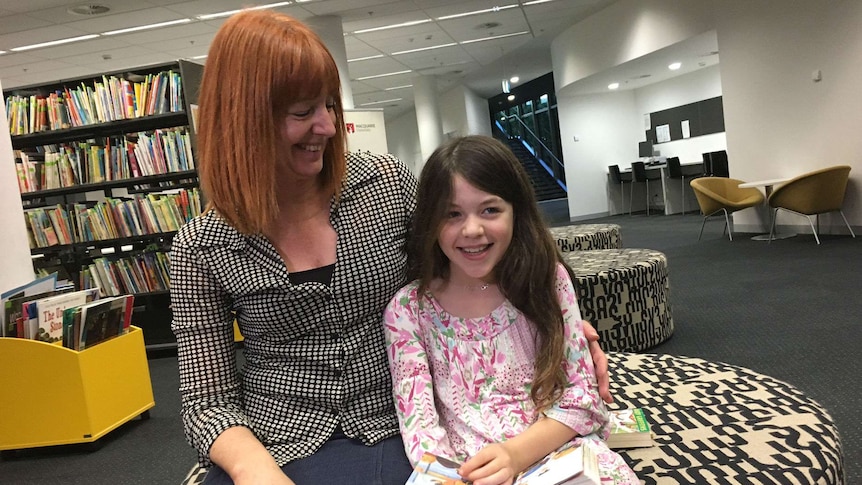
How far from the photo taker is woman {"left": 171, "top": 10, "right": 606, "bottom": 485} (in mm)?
1152

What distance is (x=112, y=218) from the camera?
4.91 meters

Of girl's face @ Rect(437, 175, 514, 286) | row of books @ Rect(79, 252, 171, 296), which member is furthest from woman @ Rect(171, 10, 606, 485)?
row of books @ Rect(79, 252, 171, 296)

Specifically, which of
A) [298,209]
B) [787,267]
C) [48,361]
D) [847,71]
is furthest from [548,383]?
[847,71]

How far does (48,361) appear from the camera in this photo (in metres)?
3.11

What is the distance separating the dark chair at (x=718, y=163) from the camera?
989cm

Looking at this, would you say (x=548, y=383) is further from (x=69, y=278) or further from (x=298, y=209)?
(x=69, y=278)

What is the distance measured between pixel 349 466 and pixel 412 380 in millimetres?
195

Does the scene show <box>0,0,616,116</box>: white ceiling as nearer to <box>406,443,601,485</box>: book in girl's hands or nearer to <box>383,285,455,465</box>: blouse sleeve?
<box>383,285,455,465</box>: blouse sleeve

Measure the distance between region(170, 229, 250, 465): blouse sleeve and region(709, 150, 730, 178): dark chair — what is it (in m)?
10.0

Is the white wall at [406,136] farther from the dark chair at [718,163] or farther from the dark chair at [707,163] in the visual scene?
the dark chair at [718,163]

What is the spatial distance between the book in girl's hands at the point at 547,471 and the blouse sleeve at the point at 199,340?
1.18 ft

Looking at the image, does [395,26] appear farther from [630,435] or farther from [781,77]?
[630,435]

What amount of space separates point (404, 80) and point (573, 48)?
170 inches

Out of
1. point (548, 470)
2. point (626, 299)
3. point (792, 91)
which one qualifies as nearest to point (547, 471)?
point (548, 470)
